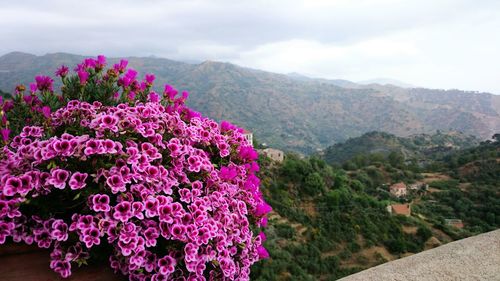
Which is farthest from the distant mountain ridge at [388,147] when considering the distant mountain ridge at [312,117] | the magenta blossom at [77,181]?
the magenta blossom at [77,181]

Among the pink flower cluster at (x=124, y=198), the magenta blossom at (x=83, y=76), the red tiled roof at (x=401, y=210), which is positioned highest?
the magenta blossom at (x=83, y=76)

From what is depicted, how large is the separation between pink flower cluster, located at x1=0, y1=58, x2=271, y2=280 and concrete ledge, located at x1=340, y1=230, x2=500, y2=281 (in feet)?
3.12

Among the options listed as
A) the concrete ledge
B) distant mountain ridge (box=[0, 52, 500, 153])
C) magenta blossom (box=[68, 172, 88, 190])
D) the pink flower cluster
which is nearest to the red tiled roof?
the concrete ledge

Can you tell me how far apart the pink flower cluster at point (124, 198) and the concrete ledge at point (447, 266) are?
37.4 inches

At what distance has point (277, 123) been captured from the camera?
155875mm

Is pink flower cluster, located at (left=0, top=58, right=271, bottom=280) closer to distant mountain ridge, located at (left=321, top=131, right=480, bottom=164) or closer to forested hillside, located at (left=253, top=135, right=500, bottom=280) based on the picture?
forested hillside, located at (left=253, top=135, right=500, bottom=280)

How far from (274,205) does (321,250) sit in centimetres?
469

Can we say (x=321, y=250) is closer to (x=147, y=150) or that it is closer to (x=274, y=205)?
(x=274, y=205)

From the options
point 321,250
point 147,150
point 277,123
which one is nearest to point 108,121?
point 147,150

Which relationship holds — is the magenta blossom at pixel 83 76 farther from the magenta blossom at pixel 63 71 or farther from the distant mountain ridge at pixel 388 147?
the distant mountain ridge at pixel 388 147

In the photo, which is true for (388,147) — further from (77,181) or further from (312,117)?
(312,117)

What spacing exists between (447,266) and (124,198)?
208 cm

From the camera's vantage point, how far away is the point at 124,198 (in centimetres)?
157

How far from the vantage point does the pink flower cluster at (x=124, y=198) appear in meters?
1.51
